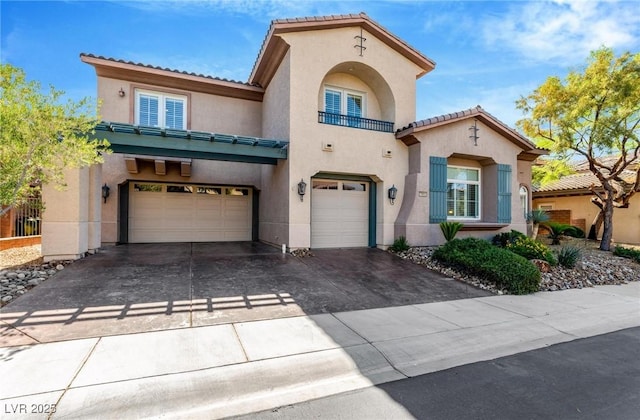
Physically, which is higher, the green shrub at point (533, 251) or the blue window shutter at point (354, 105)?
the blue window shutter at point (354, 105)

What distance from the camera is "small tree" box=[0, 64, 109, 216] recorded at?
5414 mm

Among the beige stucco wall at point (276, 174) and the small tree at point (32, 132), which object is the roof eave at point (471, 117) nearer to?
the beige stucco wall at point (276, 174)

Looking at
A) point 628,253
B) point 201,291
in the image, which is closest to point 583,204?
point 628,253

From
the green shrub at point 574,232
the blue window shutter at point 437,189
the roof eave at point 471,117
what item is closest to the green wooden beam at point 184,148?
the roof eave at point 471,117

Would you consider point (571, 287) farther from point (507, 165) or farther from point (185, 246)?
point (185, 246)

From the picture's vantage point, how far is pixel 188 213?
1309 centimetres

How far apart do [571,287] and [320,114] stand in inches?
352

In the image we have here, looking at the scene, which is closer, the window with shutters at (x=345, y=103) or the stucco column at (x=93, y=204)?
the stucco column at (x=93, y=204)

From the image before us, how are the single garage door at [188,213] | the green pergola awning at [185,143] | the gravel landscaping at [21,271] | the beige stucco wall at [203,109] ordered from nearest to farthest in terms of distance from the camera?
the gravel landscaping at [21,271] → the green pergola awning at [185,143] → the beige stucco wall at [203,109] → the single garage door at [188,213]

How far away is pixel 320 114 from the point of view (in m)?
11.1

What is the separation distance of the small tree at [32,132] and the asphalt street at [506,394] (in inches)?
241

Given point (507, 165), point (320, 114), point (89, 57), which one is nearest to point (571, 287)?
point (507, 165)

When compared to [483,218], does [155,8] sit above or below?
above

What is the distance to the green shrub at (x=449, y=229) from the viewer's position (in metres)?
11.0
